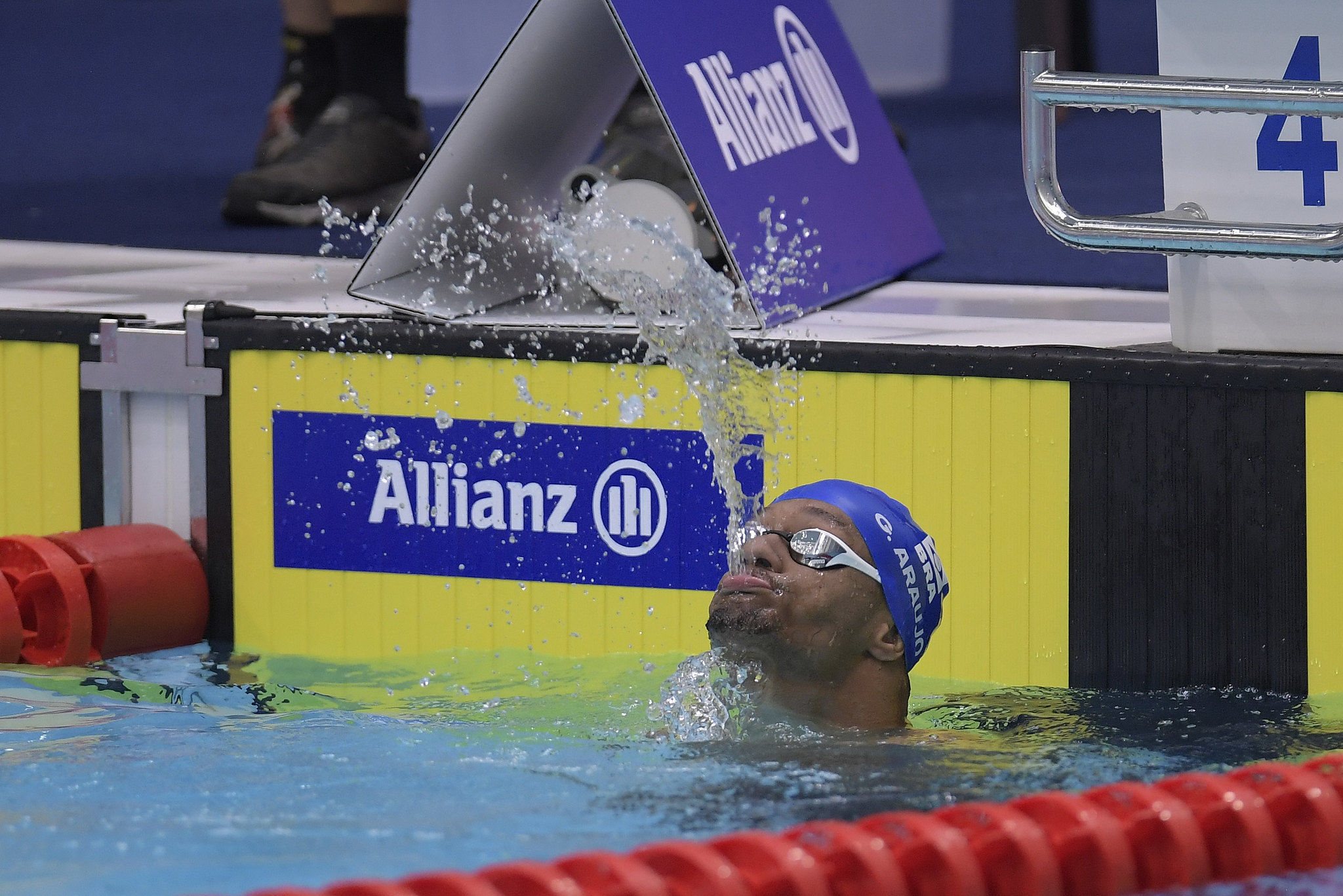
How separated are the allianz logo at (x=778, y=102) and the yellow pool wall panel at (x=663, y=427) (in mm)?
436

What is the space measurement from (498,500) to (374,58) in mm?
1432

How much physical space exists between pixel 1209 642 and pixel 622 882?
50.0 inches

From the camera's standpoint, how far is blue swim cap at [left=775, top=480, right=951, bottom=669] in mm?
2377

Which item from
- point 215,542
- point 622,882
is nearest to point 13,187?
point 215,542

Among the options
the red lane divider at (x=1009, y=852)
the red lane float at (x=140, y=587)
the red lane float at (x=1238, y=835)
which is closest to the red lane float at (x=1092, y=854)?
the red lane divider at (x=1009, y=852)

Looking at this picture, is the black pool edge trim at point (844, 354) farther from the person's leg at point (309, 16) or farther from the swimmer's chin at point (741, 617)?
the person's leg at point (309, 16)

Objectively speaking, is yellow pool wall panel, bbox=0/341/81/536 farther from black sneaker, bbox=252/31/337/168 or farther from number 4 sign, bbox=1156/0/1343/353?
number 4 sign, bbox=1156/0/1343/353

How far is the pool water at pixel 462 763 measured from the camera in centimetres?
203

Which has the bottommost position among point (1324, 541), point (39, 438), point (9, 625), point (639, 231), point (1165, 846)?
point (1165, 846)

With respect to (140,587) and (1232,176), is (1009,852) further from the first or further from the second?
(140,587)

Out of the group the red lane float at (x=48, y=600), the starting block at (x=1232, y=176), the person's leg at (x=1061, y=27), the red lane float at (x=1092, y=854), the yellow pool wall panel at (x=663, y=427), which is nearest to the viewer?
the red lane float at (x=1092, y=854)

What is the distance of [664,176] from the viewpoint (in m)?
3.43

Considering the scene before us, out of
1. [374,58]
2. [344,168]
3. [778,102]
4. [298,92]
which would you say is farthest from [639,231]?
[298,92]

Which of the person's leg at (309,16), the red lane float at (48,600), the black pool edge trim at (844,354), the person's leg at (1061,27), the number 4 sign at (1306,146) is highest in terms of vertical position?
the person's leg at (1061,27)
